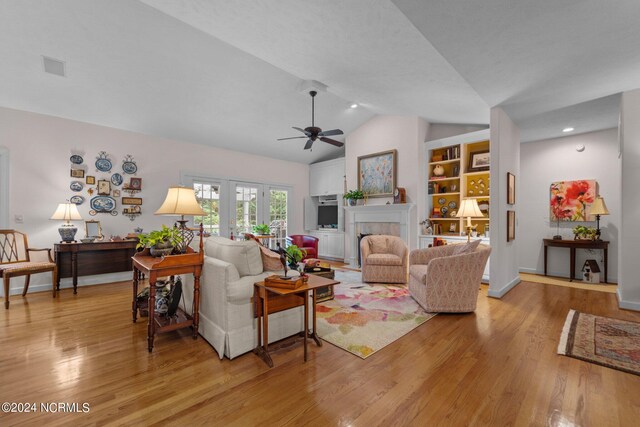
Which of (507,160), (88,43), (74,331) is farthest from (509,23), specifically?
(74,331)

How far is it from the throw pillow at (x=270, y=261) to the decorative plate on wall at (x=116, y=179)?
3.99 metres

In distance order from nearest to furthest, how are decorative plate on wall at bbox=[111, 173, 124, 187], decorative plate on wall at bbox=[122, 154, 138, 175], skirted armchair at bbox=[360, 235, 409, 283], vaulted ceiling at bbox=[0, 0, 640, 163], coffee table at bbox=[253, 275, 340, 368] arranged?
1. coffee table at bbox=[253, 275, 340, 368]
2. vaulted ceiling at bbox=[0, 0, 640, 163]
3. skirted armchair at bbox=[360, 235, 409, 283]
4. decorative plate on wall at bbox=[111, 173, 124, 187]
5. decorative plate on wall at bbox=[122, 154, 138, 175]

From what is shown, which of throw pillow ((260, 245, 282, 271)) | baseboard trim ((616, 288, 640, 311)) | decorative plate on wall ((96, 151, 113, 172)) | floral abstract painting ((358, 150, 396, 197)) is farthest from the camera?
floral abstract painting ((358, 150, 396, 197))

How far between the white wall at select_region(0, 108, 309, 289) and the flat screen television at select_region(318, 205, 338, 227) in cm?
309

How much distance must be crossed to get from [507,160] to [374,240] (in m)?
2.51

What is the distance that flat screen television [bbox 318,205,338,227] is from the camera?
7.69 metres

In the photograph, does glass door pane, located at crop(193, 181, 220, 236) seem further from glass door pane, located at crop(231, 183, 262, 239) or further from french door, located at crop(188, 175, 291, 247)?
glass door pane, located at crop(231, 183, 262, 239)

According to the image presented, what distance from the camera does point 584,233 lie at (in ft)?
16.4

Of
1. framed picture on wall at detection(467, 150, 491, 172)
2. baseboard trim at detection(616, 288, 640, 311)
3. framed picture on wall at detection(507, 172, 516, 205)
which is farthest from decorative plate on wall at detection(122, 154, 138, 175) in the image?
baseboard trim at detection(616, 288, 640, 311)

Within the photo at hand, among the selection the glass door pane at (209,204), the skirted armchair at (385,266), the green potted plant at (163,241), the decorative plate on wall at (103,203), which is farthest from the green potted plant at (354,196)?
the decorative plate on wall at (103,203)

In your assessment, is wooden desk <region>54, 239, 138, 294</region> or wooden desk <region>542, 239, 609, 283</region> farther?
wooden desk <region>542, 239, 609, 283</region>

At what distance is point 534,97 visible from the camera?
367 cm

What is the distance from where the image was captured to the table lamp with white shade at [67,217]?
427cm

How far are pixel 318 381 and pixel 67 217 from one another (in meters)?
4.68
